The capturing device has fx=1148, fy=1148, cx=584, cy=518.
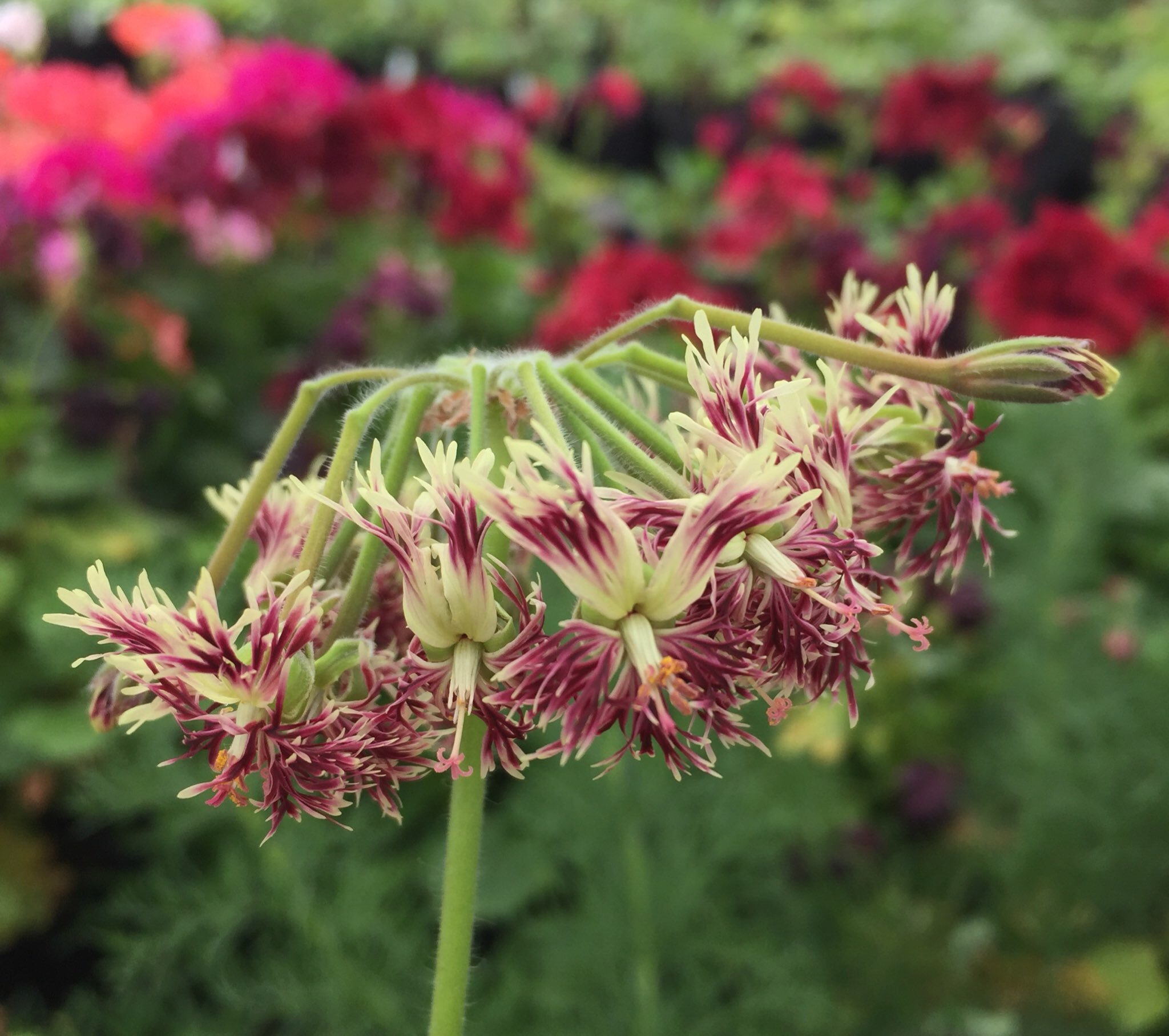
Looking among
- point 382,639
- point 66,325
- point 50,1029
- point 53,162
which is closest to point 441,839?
point 50,1029

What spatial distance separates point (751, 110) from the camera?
14.1 ft

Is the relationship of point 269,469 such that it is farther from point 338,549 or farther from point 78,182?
point 78,182

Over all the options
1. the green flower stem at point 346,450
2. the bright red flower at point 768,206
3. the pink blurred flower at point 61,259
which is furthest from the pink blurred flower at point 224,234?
the green flower stem at point 346,450

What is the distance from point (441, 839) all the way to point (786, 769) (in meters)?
0.57

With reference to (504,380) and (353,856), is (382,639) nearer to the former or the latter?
(504,380)

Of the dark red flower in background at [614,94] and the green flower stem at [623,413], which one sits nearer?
the green flower stem at [623,413]

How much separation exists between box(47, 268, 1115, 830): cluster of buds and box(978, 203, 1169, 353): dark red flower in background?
186cm

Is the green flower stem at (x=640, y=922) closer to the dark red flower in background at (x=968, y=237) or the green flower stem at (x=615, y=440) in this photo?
the green flower stem at (x=615, y=440)

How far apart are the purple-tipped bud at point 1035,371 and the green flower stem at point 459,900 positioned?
12.3 inches

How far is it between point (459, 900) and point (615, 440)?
0.82 ft

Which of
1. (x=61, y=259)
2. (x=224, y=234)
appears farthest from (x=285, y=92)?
(x=61, y=259)

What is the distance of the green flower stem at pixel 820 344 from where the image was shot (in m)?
0.60

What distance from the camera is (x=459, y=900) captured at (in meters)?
0.59

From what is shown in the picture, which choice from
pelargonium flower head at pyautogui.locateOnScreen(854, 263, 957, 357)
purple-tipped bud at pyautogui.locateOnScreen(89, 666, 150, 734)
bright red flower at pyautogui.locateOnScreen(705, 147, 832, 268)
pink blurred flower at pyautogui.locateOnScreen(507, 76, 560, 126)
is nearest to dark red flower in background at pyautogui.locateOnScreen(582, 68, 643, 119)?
pink blurred flower at pyautogui.locateOnScreen(507, 76, 560, 126)
